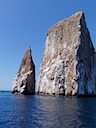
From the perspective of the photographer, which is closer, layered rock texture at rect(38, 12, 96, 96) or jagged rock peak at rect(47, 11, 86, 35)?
layered rock texture at rect(38, 12, 96, 96)

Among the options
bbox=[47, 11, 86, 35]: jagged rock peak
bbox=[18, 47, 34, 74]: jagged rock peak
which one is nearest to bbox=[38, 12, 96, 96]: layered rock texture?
bbox=[47, 11, 86, 35]: jagged rock peak

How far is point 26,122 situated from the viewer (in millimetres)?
30125

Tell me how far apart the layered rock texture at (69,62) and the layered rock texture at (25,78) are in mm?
4566

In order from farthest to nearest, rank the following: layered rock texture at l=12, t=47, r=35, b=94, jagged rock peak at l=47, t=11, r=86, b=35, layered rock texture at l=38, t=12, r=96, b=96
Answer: layered rock texture at l=12, t=47, r=35, b=94 → jagged rock peak at l=47, t=11, r=86, b=35 → layered rock texture at l=38, t=12, r=96, b=96

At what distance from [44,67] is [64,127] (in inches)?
3267

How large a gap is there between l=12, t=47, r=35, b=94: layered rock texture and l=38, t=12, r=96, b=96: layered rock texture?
457 cm

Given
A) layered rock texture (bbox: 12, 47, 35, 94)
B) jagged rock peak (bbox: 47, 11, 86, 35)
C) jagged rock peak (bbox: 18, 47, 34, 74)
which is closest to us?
jagged rock peak (bbox: 47, 11, 86, 35)

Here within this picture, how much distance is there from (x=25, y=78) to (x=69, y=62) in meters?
24.9

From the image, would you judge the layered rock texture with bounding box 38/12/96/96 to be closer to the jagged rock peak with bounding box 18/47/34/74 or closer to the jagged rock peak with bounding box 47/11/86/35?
the jagged rock peak with bounding box 47/11/86/35

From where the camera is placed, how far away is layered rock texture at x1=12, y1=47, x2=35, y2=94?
106 meters

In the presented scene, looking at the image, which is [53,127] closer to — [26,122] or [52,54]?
[26,122]

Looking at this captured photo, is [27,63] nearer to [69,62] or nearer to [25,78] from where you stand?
[25,78]

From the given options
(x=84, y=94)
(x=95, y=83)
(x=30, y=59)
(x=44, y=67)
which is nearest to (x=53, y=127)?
(x=84, y=94)

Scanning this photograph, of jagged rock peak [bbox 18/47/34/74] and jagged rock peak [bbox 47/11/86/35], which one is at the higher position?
jagged rock peak [bbox 47/11/86/35]
